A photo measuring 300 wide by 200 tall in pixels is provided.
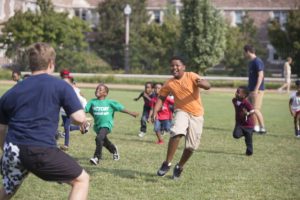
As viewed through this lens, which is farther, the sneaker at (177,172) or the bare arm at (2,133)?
the sneaker at (177,172)

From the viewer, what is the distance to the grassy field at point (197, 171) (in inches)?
315

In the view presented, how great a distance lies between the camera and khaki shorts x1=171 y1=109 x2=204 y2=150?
8.95m

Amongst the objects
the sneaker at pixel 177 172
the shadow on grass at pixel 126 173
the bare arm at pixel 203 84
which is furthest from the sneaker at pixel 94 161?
the bare arm at pixel 203 84

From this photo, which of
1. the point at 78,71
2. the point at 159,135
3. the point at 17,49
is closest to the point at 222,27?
the point at 78,71

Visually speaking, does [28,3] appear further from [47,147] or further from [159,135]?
[47,147]

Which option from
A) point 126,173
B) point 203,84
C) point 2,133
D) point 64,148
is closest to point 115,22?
point 64,148

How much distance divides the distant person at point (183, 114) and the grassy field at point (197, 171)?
0.31 metres

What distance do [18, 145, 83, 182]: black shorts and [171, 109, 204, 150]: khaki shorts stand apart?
3.52 metres

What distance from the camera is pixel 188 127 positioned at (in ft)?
29.7

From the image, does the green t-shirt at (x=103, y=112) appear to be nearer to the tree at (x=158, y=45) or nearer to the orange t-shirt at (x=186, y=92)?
the orange t-shirt at (x=186, y=92)

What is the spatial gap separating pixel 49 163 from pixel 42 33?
43066 millimetres

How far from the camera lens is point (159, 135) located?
1325cm

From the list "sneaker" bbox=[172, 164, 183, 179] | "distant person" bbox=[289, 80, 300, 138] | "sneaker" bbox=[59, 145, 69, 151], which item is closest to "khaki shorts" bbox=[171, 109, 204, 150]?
"sneaker" bbox=[172, 164, 183, 179]

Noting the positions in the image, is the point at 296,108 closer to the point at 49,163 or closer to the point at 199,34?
the point at 49,163
